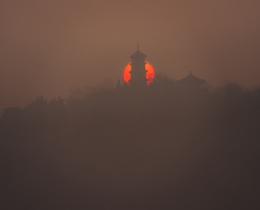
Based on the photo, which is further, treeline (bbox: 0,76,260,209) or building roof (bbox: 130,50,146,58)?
building roof (bbox: 130,50,146,58)

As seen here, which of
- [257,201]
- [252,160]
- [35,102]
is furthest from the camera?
[35,102]

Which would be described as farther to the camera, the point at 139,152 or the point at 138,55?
the point at 138,55

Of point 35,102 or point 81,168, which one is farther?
point 35,102

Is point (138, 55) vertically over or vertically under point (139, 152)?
over

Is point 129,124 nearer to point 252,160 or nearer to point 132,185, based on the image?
point 132,185

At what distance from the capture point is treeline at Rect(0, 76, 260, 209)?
16578 millimetres

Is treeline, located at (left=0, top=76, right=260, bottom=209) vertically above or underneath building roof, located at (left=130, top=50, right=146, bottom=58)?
underneath

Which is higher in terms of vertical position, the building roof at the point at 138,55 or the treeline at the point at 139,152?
the building roof at the point at 138,55

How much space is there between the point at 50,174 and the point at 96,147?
255cm

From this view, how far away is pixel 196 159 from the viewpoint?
18078 millimetres

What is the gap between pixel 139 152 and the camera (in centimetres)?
1888

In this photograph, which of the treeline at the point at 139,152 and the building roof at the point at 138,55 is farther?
the building roof at the point at 138,55

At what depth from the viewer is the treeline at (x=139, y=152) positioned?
1658cm

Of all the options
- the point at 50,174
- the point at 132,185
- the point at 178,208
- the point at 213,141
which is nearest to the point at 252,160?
the point at 213,141
